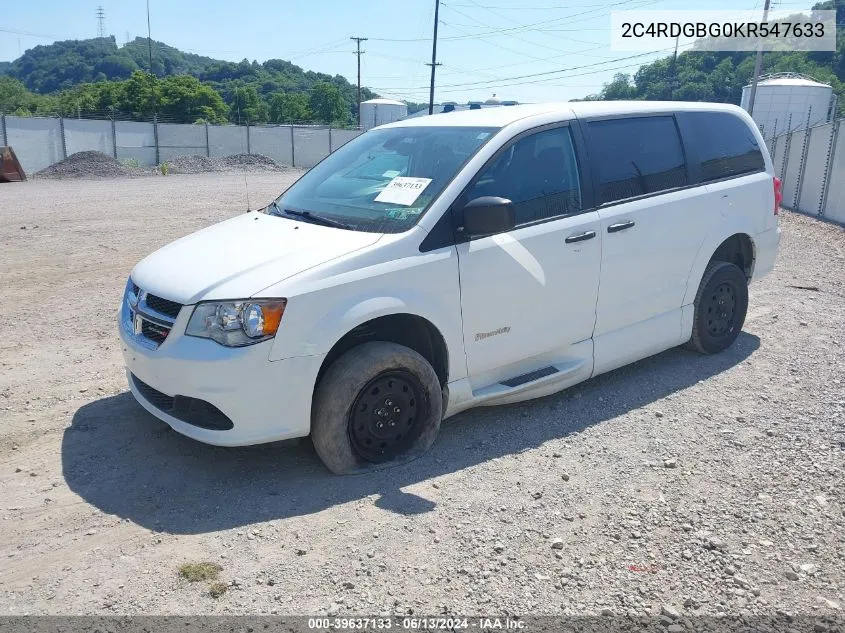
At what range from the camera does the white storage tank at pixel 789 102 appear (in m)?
43.4

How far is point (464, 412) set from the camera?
16.9 ft

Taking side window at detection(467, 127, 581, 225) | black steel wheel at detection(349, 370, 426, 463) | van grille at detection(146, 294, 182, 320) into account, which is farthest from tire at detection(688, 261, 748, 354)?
van grille at detection(146, 294, 182, 320)

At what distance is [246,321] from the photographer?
12.4 ft

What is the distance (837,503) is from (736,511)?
58cm

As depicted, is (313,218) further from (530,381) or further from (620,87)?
(620,87)

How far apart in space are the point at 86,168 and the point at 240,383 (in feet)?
103

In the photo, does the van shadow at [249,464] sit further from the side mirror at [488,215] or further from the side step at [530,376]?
the side mirror at [488,215]

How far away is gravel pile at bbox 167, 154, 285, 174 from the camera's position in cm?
3562

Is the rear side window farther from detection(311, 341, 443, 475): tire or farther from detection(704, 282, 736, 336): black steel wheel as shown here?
detection(311, 341, 443, 475): tire

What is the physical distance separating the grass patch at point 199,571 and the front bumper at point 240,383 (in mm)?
715

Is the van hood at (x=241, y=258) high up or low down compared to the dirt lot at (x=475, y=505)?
up

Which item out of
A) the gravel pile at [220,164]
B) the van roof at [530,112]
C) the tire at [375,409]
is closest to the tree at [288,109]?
the gravel pile at [220,164]

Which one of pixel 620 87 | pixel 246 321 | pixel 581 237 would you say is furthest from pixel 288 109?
pixel 246 321

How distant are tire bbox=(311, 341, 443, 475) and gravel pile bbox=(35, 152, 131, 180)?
3001cm
